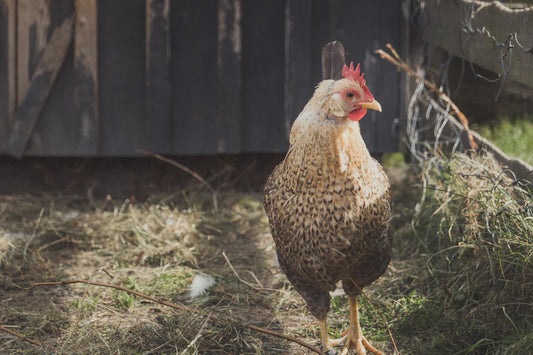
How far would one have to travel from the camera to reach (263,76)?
4297 mm

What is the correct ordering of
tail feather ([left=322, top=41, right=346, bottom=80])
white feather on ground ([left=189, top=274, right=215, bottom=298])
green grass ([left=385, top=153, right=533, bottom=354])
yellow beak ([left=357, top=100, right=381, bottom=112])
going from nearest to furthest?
yellow beak ([left=357, top=100, right=381, bottom=112])
green grass ([left=385, top=153, right=533, bottom=354])
tail feather ([left=322, top=41, right=346, bottom=80])
white feather on ground ([left=189, top=274, right=215, bottom=298])

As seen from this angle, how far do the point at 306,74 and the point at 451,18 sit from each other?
3.60ft

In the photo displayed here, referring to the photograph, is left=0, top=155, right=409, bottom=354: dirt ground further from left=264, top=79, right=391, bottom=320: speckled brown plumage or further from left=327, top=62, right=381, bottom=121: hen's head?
left=327, top=62, right=381, bottom=121: hen's head

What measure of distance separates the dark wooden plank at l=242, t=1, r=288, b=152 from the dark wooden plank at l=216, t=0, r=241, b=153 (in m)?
0.07

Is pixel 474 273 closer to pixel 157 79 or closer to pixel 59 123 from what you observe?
pixel 157 79

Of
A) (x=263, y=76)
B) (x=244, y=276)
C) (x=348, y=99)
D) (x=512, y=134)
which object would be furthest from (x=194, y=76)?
(x=512, y=134)

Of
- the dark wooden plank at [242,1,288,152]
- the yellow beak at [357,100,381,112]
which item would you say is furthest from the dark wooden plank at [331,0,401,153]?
the yellow beak at [357,100,381,112]

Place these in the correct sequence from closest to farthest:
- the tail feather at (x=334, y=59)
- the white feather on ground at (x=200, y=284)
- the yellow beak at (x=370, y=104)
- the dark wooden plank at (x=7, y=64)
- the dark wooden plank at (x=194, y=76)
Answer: the yellow beak at (x=370, y=104) < the tail feather at (x=334, y=59) < the white feather on ground at (x=200, y=284) < the dark wooden plank at (x=7, y=64) < the dark wooden plank at (x=194, y=76)

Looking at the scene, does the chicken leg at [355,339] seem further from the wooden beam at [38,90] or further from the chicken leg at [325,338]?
the wooden beam at [38,90]

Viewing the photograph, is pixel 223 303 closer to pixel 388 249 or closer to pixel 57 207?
pixel 388 249

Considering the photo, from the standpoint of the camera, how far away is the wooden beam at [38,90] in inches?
161

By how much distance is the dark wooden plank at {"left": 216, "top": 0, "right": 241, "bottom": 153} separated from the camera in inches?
163

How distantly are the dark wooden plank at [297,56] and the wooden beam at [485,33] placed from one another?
83cm

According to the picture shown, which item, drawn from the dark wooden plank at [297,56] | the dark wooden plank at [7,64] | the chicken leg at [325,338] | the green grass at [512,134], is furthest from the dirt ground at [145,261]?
the green grass at [512,134]
